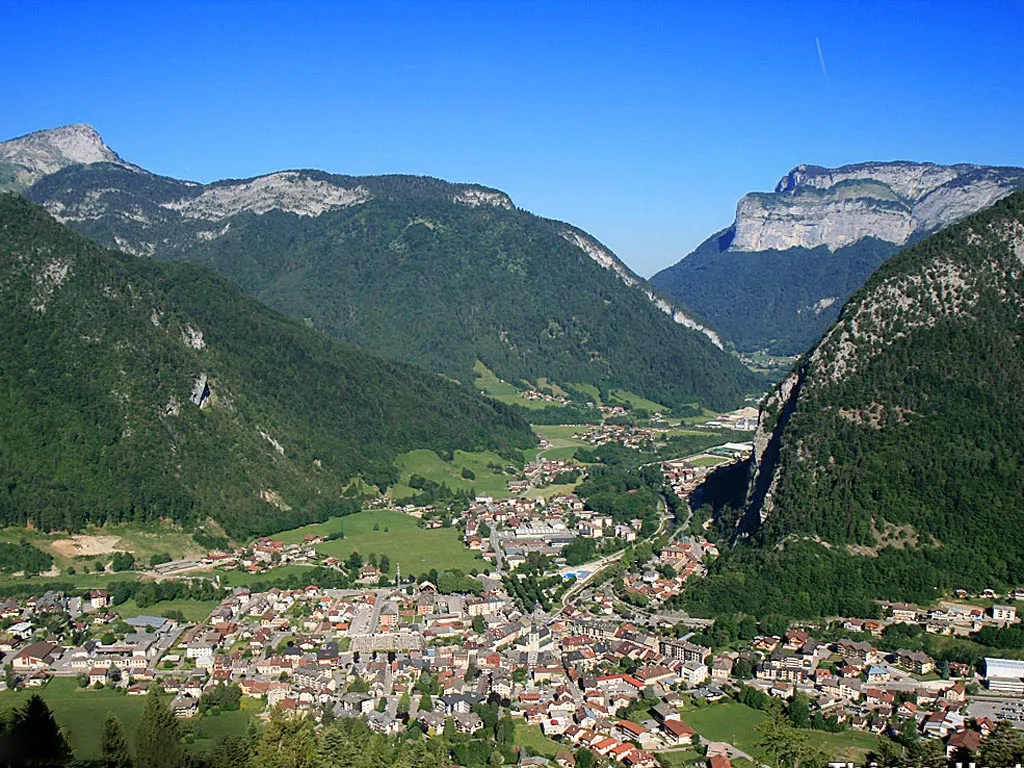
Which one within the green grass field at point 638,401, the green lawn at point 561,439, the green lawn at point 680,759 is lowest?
the green lawn at point 680,759

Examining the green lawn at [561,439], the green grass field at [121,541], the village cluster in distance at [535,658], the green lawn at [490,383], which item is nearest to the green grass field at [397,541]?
the village cluster in distance at [535,658]

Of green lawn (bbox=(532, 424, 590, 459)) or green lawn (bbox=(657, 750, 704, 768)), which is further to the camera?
green lawn (bbox=(532, 424, 590, 459))

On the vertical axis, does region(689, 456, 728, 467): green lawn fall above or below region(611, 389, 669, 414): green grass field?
below

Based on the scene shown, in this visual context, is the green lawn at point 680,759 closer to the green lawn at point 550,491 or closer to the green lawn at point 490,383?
the green lawn at point 550,491

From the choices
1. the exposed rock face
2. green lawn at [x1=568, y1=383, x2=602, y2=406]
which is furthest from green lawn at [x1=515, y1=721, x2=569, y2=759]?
green lawn at [x1=568, y1=383, x2=602, y2=406]

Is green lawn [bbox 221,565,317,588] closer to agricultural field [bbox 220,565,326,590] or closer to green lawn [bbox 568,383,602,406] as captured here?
agricultural field [bbox 220,565,326,590]

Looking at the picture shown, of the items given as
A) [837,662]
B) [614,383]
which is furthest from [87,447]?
[614,383]
